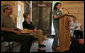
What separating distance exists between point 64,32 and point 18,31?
39 cm

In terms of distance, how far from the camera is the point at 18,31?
131 centimetres

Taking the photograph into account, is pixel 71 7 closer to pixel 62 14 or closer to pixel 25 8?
pixel 62 14

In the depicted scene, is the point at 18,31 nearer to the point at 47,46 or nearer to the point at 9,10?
the point at 9,10

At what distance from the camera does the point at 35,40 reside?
52.0 inches

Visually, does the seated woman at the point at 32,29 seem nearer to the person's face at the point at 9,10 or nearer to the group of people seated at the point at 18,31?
the group of people seated at the point at 18,31

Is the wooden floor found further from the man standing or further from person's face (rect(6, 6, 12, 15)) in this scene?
person's face (rect(6, 6, 12, 15))

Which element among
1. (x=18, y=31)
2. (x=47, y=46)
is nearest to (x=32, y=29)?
(x=18, y=31)

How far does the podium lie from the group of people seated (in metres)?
0.17

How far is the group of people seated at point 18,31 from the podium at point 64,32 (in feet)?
0.56

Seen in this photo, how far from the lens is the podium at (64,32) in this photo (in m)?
1.39

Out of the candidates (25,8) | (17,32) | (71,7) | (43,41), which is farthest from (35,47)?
(71,7)

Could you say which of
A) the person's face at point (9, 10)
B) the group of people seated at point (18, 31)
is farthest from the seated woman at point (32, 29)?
the person's face at point (9, 10)

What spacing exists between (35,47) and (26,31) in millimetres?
181

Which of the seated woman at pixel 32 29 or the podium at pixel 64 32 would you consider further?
the podium at pixel 64 32
